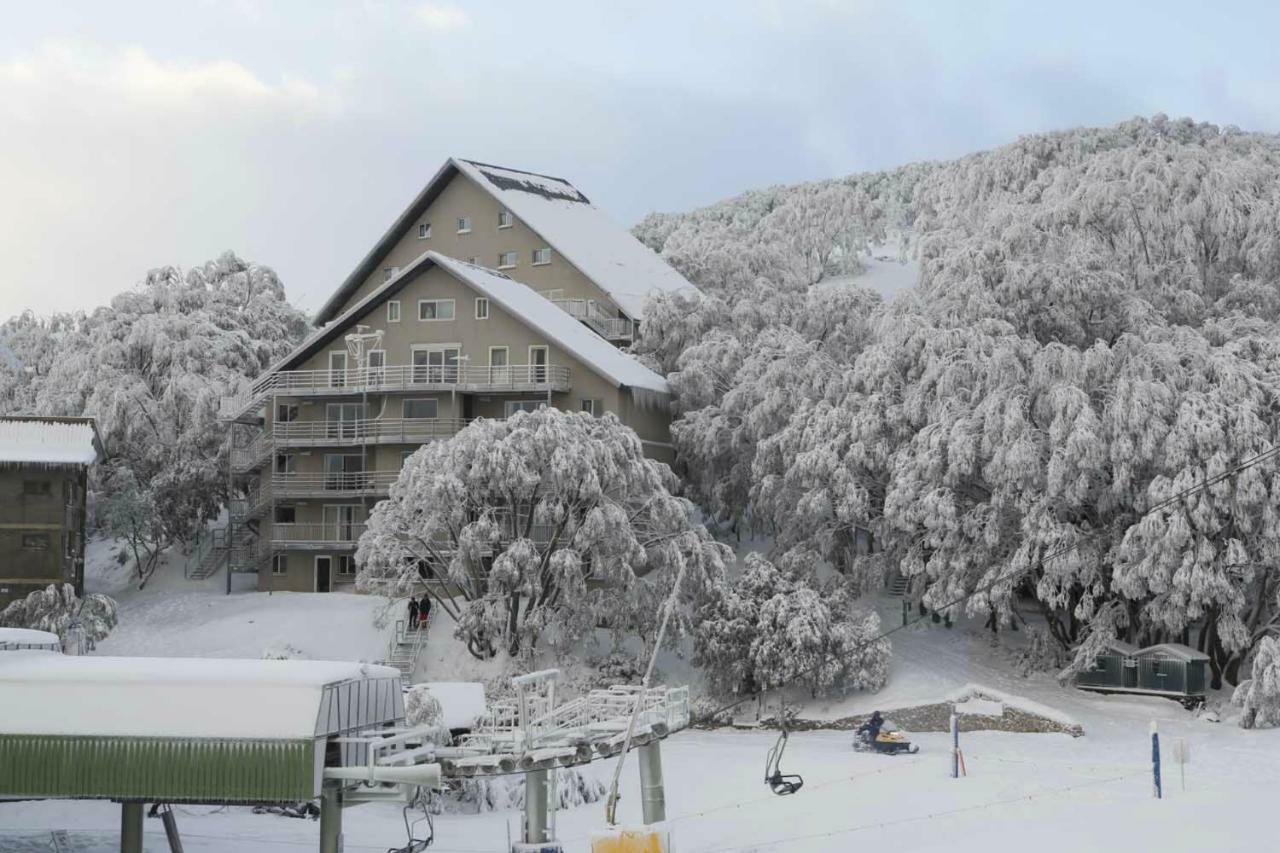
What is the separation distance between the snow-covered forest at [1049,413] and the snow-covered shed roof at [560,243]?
6.78 m

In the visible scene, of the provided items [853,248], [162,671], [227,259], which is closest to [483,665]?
[162,671]

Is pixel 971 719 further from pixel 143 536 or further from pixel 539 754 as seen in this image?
pixel 143 536

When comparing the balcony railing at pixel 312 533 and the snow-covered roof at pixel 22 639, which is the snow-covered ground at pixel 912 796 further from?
the balcony railing at pixel 312 533

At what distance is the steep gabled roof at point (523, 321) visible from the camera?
6091 centimetres

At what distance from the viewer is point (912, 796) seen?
37.5 meters

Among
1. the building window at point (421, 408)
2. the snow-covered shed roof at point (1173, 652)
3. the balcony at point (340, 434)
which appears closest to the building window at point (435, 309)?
the building window at point (421, 408)

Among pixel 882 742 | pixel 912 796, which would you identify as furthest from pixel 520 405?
pixel 912 796

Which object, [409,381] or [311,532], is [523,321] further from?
[311,532]

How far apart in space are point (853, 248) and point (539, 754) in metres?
92.3

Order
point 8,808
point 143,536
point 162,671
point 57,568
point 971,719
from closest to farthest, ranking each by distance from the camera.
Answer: point 162,671 → point 8,808 → point 971,719 → point 57,568 → point 143,536

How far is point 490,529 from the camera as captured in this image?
50312 mm

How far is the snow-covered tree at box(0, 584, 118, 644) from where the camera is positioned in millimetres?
52469

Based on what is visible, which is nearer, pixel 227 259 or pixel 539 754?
pixel 539 754

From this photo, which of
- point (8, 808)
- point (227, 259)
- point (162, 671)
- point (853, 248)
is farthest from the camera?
point (853, 248)
